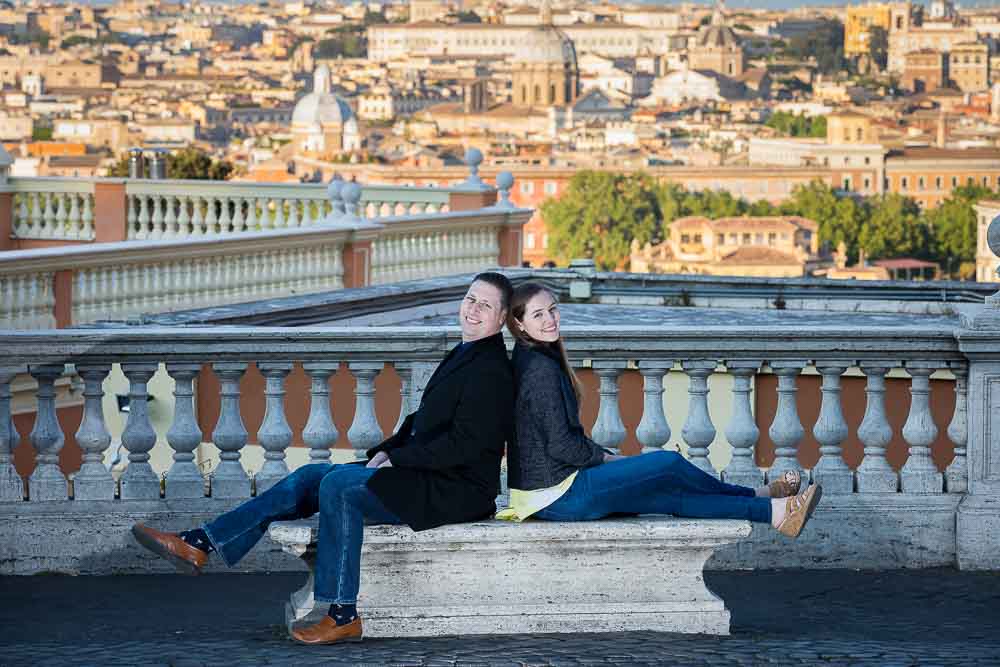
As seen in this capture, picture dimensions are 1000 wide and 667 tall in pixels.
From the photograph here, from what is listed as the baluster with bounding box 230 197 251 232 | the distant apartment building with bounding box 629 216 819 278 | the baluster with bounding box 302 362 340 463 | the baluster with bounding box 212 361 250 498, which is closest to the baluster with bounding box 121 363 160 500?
the baluster with bounding box 212 361 250 498

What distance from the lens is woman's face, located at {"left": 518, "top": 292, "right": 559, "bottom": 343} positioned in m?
5.74

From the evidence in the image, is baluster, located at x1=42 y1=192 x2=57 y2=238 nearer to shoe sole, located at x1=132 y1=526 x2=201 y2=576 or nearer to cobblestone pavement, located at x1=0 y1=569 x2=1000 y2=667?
cobblestone pavement, located at x1=0 y1=569 x2=1000 y2=667

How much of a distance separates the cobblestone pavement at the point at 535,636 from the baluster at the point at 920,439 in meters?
0.24

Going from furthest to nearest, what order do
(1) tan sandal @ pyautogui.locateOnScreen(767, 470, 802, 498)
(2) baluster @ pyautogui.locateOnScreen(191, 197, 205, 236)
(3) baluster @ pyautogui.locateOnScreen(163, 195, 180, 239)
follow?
(3) baluster @ pyautogui.locateOnScreen(163, 195, 180, 239) < (2) baluster @ pyautogui.locateOnScreen(191, 197, 205, 236) < (1) tan sandal @ pyautogui.locateOnScreen(767, 470, 802, 498)

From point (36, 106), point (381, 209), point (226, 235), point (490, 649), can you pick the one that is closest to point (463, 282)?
point (226, 235)

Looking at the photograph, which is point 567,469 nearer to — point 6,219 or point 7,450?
point 7,450

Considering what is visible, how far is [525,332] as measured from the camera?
576cm

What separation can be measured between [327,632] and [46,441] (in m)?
1.27

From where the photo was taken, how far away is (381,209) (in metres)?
17.2

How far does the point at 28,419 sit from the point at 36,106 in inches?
7127

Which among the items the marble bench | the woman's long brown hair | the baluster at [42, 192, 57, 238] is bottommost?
the baluster at [42, 192, 57, 238]

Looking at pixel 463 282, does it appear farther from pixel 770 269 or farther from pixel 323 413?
pixel 770 269

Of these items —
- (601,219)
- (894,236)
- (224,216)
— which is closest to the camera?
(224,216)

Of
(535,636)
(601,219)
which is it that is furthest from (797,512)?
(601,219)
